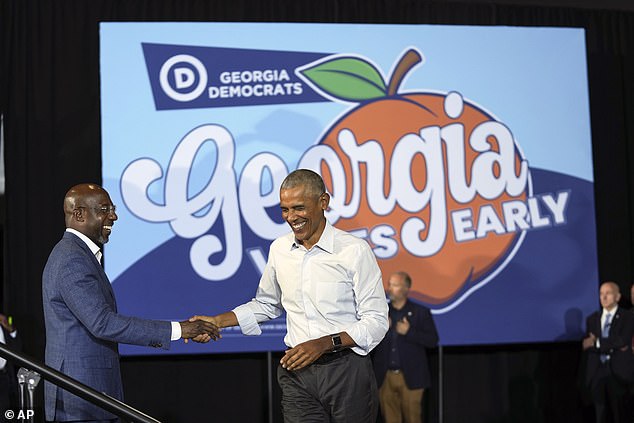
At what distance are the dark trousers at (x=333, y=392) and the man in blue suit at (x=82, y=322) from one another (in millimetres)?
580

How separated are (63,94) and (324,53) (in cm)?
206

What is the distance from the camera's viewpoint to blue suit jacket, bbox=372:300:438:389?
6.98m

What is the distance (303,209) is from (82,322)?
36.2 inches

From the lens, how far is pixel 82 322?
3365 mm

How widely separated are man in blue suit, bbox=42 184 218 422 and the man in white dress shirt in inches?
22.5

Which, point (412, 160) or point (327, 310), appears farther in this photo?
point (412, 160)

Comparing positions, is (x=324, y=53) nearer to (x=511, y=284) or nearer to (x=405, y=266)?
(x=405, y=266)

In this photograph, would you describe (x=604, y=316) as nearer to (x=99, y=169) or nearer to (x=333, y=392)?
(x=99, y=169)

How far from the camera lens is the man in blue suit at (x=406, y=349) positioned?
6.96 metres

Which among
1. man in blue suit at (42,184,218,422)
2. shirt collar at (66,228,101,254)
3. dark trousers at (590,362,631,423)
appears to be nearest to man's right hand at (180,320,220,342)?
man in blue suit at (42,184,218,422)

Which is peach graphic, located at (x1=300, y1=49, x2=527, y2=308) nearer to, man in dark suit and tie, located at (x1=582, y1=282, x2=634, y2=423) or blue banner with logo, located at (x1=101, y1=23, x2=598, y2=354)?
blue banner with logo, located at (x1=101, y1=23, x2=598, y2=354)

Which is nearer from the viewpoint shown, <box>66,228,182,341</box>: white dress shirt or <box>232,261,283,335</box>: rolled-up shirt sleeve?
<box>66,228,182,341</box>: white dress shirt

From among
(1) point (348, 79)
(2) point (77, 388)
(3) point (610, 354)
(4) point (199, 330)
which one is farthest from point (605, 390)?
(2) point (77, 388)

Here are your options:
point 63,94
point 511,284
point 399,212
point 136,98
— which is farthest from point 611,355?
point 63,94
